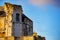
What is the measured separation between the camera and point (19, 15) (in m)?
56.7

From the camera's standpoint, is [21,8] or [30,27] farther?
[30,27]

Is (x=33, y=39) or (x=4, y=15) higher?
(x=4, y=15)

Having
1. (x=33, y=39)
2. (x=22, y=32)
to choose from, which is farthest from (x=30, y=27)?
(x=33, y=39)

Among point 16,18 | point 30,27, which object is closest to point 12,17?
point 16,18

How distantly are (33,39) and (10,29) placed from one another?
304 inches

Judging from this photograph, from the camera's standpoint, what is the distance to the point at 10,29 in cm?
5525

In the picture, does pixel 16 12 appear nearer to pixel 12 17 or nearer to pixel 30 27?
pixel 12 17

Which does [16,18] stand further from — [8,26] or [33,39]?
[33,39]

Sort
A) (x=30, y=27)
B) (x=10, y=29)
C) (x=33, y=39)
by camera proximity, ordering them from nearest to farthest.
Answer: (x=33, y=39) < (x=10, y=29) < (x=30, y=27)

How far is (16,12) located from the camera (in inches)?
2213

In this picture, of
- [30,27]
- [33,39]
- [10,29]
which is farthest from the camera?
[30,27]

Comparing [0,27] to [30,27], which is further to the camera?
[30,27]

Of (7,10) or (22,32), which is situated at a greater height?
(7,10)

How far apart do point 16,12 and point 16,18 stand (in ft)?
3.49
